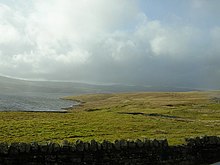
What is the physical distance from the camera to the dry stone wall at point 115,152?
2436 cm

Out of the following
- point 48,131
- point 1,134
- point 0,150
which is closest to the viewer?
point 0,150

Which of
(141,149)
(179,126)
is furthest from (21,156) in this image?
(179,126)

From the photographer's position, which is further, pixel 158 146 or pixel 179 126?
pixel 179 126

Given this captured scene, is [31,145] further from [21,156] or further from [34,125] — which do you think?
[34,125]

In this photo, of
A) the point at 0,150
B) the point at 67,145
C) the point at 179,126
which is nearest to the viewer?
the point at 0,150

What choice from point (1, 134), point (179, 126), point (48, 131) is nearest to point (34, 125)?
point (48, 131)

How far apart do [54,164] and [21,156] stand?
2404 mm

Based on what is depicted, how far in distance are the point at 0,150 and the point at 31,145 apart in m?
2.06

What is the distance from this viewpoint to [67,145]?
25.5 m

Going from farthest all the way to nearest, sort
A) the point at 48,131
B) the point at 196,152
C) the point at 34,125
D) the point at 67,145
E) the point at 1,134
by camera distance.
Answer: the point at 34,125 → the point at 48,131 → the point at 1,134 → the point at 196,152 → the point at 67,145

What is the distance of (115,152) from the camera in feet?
88.3

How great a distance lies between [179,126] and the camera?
50.2 metres

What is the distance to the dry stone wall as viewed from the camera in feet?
79.9

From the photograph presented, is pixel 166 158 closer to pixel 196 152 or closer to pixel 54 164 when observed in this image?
pixel 196 152
